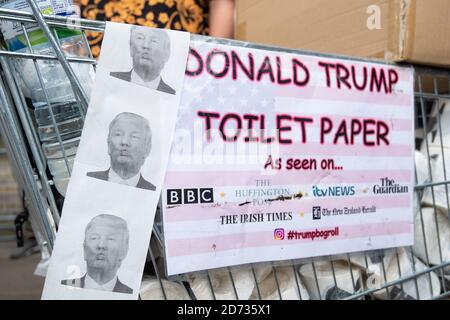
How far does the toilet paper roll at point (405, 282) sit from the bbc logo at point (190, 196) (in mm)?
640

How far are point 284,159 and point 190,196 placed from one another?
30 cm

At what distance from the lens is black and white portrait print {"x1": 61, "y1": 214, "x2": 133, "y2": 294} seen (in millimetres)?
1061

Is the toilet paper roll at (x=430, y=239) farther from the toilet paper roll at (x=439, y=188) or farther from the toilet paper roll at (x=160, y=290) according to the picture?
the toilet paper roll at (x=160, y=290)

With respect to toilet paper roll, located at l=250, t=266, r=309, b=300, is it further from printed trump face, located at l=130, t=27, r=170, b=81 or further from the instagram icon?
printed trump face, located at l=130, t=27, r=170, b=81

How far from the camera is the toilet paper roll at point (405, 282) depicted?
4.69 ft

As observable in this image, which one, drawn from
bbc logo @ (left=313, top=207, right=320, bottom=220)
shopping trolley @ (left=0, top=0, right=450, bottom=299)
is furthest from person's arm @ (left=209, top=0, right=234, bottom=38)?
bbc logo @ (left=313, top=207, right=320, bottom=220)

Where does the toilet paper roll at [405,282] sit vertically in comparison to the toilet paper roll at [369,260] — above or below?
below

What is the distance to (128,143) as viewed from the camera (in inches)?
42.2

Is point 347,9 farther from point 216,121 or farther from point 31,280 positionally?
point 31,280

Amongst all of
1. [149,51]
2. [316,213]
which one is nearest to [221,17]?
[149,51]

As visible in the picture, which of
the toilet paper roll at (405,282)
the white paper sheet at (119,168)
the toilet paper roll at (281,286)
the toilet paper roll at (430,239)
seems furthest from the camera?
the toilet paper roll at (430,239)

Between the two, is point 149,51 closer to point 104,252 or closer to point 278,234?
point 104,252

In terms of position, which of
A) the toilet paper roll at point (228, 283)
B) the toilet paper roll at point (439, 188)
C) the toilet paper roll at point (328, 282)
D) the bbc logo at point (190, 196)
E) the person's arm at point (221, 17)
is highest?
the person's arm at point (221, 17)

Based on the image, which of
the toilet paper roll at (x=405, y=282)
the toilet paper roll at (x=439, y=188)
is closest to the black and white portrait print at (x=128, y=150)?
the toilet paper roll at (x=405, y=282)
